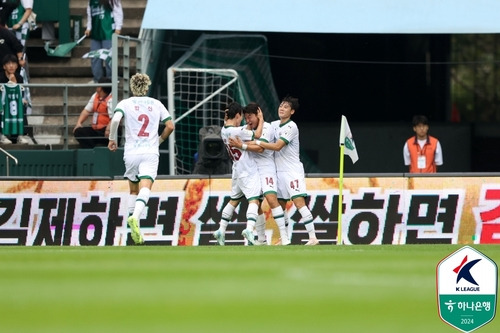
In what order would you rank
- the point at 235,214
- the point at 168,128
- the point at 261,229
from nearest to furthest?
1. the point at 168,128
2. the point at 261,229
3. the point at 235,214

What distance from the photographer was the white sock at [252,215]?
711 inches

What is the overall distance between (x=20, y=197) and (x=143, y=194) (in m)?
3.43

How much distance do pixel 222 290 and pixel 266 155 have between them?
672 cm

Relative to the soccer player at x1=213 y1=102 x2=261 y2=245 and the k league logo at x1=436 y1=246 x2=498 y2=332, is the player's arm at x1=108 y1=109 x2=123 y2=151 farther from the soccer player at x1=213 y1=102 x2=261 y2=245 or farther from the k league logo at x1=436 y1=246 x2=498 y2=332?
the k league logo at x1=436 y1=246 x2=498 y2=332

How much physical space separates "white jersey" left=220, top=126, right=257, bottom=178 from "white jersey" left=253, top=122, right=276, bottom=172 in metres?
0.11

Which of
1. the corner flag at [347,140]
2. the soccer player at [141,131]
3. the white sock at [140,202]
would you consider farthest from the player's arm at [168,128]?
the corner flag at [347,140]

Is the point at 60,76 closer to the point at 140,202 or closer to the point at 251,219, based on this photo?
the point at 251,219

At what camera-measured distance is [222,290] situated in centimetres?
1206

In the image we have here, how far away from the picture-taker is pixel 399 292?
11805mm

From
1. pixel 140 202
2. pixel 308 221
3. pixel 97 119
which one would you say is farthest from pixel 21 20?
pixel 308 221

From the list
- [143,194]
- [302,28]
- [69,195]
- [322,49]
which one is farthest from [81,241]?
[322,49]

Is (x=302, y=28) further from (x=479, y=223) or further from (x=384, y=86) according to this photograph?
(x=384, y=86)

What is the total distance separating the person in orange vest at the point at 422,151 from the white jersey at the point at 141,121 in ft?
16.8

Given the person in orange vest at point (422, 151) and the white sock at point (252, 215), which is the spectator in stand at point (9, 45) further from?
the white sock at point (252, 215)
